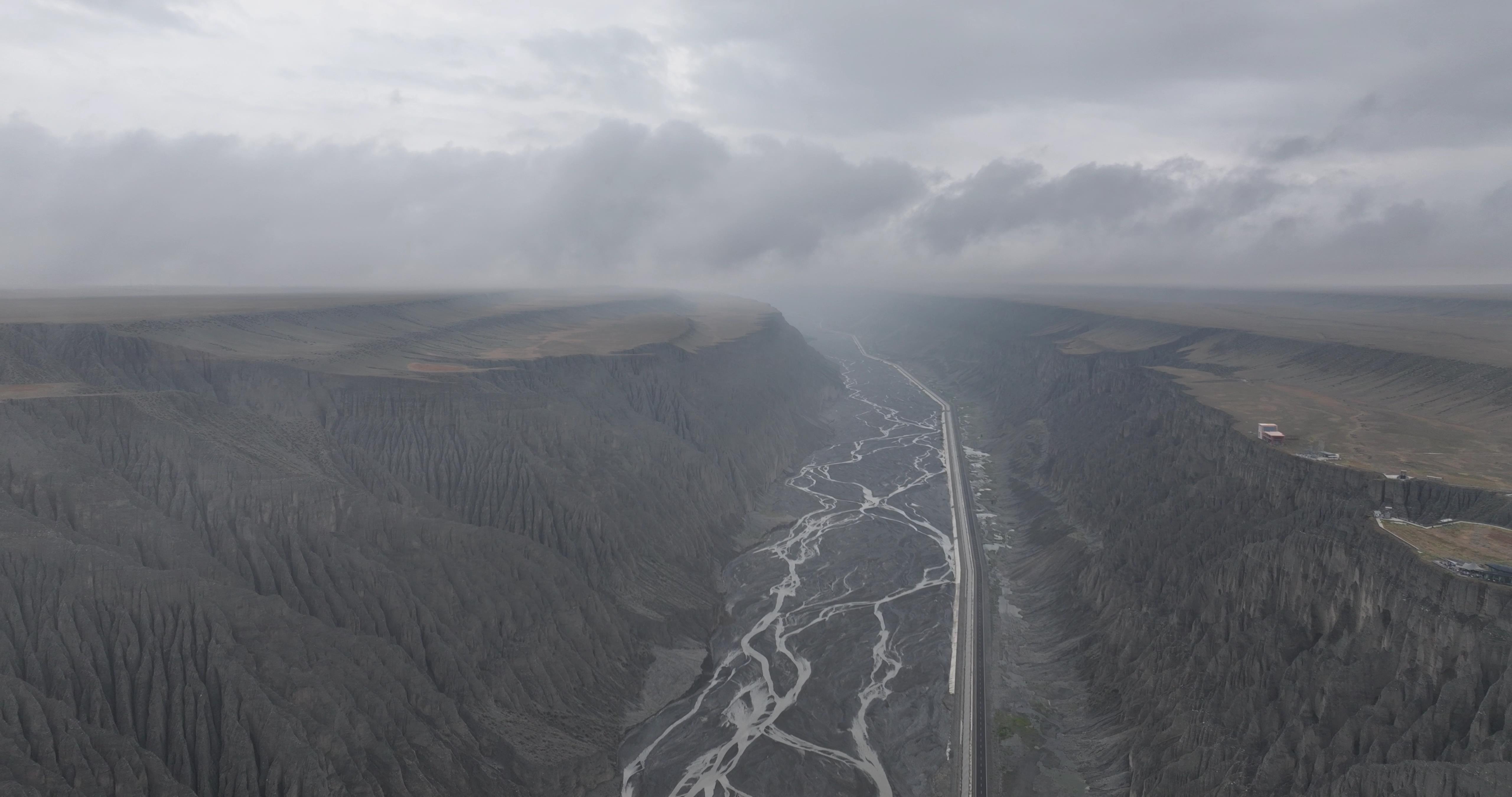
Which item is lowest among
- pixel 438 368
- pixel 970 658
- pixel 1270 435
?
pixel 970 658

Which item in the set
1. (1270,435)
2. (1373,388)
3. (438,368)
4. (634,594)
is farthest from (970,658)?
(1373,388)

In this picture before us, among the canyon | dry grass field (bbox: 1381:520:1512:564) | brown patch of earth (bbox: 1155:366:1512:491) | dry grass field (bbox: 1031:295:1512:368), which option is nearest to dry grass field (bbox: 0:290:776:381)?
the canyon

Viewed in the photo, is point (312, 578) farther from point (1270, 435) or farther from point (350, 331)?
point (1270, 435)

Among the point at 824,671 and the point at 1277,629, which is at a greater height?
the point at 1277,629

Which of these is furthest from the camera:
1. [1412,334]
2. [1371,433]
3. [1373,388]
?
[1412,334]

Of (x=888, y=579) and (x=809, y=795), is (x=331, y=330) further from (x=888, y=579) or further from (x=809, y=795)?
(x=809, y=795)

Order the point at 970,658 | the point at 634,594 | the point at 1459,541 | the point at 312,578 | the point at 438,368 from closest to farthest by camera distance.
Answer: the point at 1459,541, the point at 312,578, the point at 970,658, the point at 634,594, the point at 438,368
